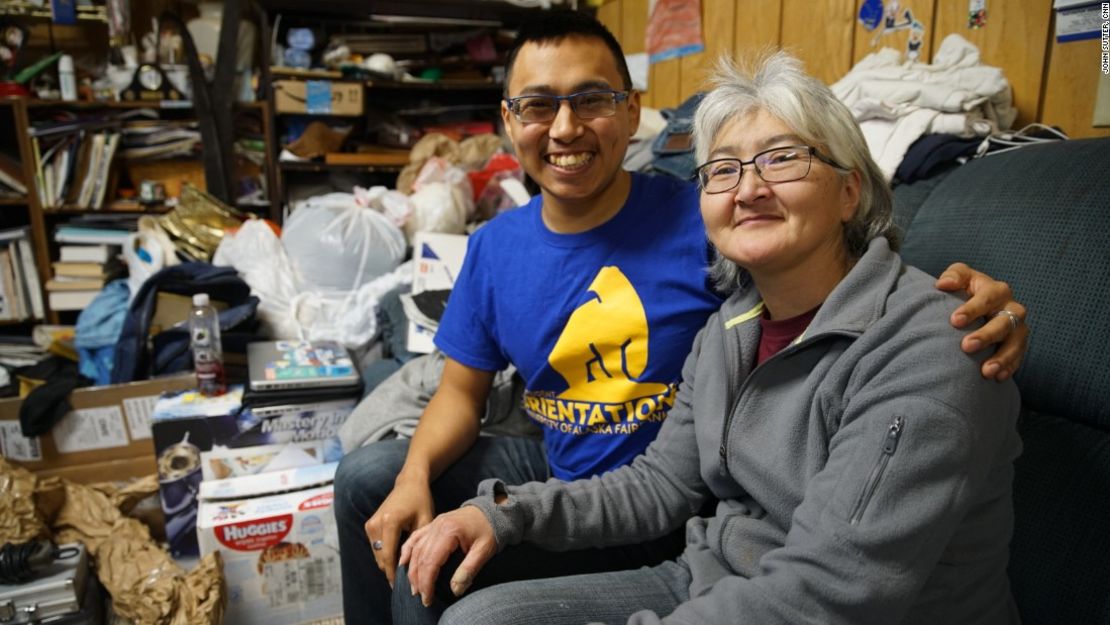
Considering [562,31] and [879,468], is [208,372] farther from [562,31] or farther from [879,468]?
[879,468]

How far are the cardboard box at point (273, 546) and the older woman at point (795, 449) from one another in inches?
31.1

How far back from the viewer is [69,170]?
9.51 feet

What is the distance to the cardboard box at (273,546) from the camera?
1587mm

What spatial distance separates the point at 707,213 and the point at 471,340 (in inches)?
21.4

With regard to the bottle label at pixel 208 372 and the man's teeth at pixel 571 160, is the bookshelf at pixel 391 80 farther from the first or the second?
the man's teeth at pixel 571 160

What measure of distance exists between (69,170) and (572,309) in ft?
9.05

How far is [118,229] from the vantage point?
296cm

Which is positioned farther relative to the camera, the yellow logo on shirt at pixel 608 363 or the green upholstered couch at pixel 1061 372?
the yellow logo on shirt at pixel 608 363

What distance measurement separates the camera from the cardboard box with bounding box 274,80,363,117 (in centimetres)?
299

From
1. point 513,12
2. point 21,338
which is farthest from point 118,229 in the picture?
point 513,12

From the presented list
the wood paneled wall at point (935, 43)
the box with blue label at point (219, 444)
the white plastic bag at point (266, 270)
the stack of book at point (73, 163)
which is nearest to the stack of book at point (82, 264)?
the stack of book at point (73, 163)

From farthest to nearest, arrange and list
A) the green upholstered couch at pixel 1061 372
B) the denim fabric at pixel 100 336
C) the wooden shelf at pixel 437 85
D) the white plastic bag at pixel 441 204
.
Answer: the wooden shelf at pixel 437 85
the white plastic bag at pixel 441 204
the denim fabric at pixel 100 336
the green upholstered couch at pixel 1061 372

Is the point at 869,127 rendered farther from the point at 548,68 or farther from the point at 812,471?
the point at 812,471

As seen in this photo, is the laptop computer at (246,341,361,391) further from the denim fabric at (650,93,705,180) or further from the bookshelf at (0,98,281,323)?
the bookshelf at (0,98,281,323)
